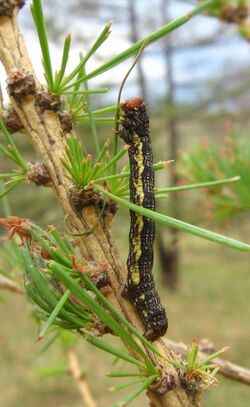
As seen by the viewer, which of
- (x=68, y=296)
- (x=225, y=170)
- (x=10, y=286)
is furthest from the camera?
(x=225, y=170)

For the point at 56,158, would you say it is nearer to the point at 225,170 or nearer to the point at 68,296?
the point at 68,296

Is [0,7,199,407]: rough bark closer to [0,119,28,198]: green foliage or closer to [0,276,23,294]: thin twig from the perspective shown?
[0,119,28,198]: green foliage

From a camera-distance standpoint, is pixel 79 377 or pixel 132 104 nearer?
pixel 132 104

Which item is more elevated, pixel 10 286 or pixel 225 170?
pixel 225 170

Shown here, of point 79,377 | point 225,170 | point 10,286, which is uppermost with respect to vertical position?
point 225,170

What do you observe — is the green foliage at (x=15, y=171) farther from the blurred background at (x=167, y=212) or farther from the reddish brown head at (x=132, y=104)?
the blurred background at (x=167, y=212)

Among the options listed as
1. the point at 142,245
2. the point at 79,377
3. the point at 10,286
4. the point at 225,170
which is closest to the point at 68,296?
the point at 142,245
